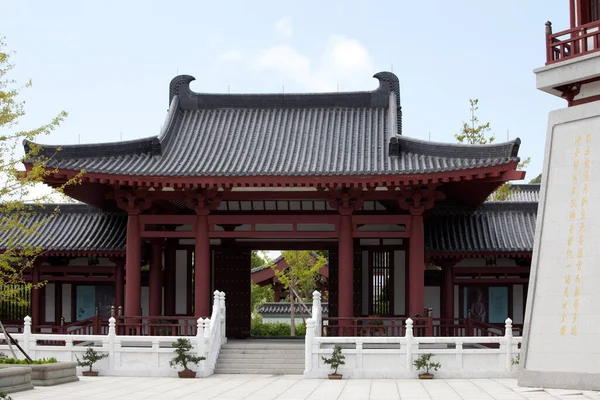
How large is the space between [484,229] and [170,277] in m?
8.84

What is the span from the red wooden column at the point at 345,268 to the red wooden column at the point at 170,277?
19.2 ft

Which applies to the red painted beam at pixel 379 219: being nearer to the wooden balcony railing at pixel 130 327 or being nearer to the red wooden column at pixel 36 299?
the wooden balcony railing at pixel 130 327

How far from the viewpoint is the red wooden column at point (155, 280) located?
77.3ft

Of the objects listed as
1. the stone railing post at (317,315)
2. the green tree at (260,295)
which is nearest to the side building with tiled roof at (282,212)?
the stone railing post at (317,315)

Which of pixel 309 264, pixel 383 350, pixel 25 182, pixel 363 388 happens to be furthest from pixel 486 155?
pixel 309 264

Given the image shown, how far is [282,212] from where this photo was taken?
2416 centimetres

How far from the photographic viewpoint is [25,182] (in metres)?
17.7

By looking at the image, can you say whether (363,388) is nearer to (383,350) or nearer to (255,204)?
(383,350)

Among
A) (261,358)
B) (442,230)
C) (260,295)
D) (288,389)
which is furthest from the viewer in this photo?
(260,295)

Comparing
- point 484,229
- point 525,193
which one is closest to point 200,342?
point 484,229

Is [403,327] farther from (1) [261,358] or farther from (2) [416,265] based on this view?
(1) [261,358]

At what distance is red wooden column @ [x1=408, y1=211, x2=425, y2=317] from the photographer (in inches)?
840

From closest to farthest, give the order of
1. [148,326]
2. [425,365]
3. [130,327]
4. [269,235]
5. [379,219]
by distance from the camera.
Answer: [425,365]
[148,326]
[379,219]
[130,327]
[269,235]

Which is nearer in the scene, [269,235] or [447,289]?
[269,235]
